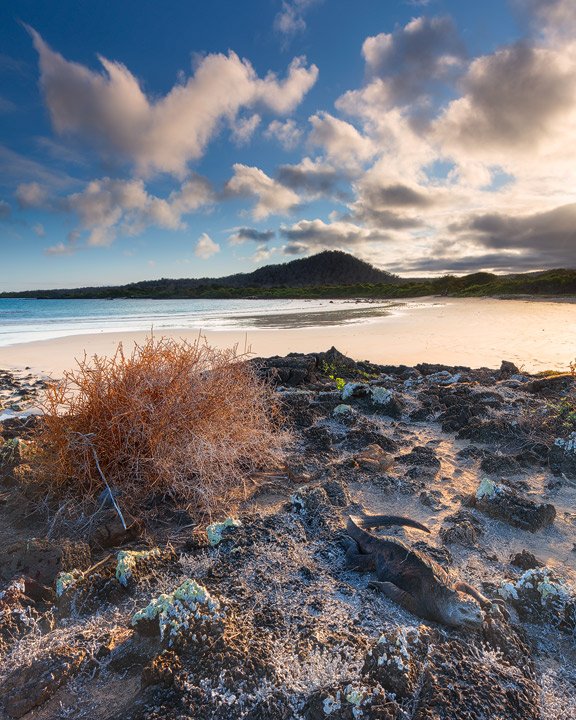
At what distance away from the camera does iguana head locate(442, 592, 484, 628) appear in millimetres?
2184

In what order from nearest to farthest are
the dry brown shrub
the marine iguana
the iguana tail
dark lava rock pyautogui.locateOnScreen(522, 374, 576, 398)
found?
the marine iguana, the iguana tail, the dry brown shrub, dark lava rock pyautogui.locateOnScreen(522, 374, 576, 398)

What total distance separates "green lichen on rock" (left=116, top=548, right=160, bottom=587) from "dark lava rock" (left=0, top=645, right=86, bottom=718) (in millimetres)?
478

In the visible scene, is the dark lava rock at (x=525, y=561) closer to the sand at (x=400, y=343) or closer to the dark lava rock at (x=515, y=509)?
the dark lava rock at (x=515, y=509)

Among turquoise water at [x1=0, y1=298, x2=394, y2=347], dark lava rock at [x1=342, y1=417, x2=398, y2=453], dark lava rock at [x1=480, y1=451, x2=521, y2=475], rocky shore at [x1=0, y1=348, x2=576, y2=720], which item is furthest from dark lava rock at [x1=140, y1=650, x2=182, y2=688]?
turquoise water at [x1=0, y1=298, x2=394, y2=347]

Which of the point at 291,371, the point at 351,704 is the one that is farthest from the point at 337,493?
the point at 291,371

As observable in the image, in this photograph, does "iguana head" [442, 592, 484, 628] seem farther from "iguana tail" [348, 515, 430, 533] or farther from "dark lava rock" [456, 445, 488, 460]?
"dark lava rock" [456, 445, 488, 460]

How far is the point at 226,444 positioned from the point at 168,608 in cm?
181

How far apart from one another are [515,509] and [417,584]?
1.42 metres

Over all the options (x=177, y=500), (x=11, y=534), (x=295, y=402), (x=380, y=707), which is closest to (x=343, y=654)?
(x=380, y=707)

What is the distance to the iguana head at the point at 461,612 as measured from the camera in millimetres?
2184

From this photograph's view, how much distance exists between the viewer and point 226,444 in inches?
154

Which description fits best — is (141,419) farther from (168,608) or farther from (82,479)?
(168,608)

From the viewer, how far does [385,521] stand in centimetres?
330

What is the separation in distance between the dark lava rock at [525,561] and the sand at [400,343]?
8.27m
